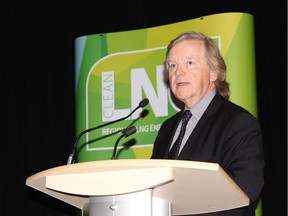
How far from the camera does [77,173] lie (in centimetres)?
191

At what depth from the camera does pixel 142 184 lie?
1815mm

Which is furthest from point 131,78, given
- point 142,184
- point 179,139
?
point 142,184

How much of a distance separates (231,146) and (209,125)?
21 cm

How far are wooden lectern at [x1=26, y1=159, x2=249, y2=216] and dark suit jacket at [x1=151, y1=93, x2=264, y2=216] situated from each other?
0.17 meters

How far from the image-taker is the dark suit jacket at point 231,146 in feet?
7.18

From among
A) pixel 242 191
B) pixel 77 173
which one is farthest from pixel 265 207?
pixel 77 173

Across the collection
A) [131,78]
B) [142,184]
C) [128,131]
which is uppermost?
[131,78]

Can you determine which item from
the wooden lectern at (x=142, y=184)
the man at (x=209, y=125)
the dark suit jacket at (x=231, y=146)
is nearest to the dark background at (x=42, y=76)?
the man at (x=209, y=125)

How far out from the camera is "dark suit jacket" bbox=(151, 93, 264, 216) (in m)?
2.19

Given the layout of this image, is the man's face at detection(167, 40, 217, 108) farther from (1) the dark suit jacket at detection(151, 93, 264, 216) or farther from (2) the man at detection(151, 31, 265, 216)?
(1) the dark suit jacket at detection(151, 93, 264, 216)

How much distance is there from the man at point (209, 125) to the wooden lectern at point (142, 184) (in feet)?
0.82

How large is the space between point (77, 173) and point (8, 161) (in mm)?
3416

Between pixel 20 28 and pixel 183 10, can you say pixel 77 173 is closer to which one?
pixel 183 10

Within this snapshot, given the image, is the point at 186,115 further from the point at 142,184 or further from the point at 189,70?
the point at 142,184
